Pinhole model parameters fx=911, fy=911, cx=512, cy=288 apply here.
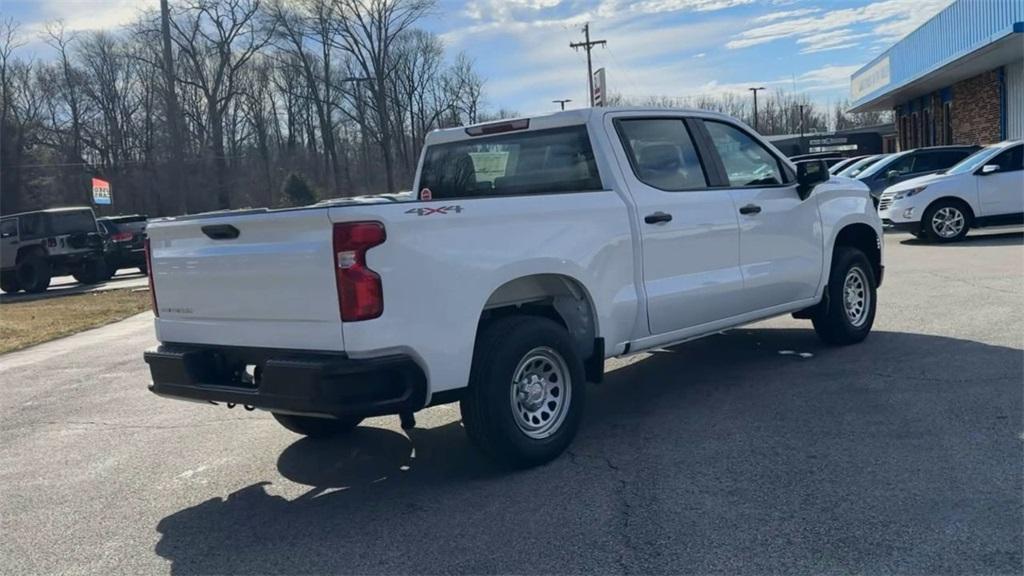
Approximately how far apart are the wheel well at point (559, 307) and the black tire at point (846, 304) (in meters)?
2.88

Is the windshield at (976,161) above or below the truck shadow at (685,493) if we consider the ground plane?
above

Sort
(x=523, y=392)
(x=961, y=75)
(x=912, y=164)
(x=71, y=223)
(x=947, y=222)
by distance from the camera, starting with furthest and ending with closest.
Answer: (x=961, y=75), (x=71, y=223), (x=912, y=164), (x=947, y=222), (x=523, y=392)

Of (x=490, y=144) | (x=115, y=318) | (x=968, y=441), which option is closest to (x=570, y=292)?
(x=490, y=144)

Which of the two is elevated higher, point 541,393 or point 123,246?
point 123,246

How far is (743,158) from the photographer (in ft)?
22.8

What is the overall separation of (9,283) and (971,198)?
70.9 feet

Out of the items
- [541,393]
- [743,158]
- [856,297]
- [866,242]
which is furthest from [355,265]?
[866,242]

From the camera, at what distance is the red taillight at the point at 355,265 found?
427cm

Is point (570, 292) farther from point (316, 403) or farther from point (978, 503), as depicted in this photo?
point (978, 503)

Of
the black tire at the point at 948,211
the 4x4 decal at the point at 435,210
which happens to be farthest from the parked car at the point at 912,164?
the 4x4 decal at the point at 435,210

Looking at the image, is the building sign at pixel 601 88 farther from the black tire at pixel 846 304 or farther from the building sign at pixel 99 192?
the building sign at pixel 99 192

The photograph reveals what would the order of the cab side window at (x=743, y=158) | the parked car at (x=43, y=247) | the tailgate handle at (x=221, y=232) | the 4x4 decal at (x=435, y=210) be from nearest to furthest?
1. the 4x4 decal at (x=435, y=210)
2. the tailgate handle at (x=221, y=232)
3. the cab side window at (x=743, y=158)
4. the parked car at (x=43, y=247)

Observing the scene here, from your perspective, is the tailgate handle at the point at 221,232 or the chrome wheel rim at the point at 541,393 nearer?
the tailgate handle at the point at 221,232

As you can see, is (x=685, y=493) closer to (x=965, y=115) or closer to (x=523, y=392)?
(x=523, y=392)
